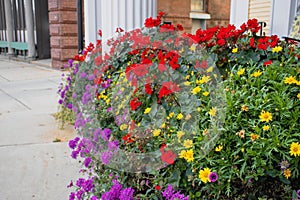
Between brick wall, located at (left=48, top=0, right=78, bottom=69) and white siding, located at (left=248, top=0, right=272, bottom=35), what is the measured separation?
5743 millimetres

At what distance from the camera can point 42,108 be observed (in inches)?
199

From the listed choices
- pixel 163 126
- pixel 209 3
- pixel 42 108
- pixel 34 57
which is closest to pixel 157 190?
pixel 163 126

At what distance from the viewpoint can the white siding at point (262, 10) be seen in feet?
13.9

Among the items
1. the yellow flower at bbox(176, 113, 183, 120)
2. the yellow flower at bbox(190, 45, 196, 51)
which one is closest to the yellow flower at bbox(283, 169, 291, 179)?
the yellow flower at bbox(176, 113, 183, 120)

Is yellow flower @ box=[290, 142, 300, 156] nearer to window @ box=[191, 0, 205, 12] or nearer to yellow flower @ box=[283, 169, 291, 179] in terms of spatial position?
A: yellow flower @ box=[283, 169, 291, 179]

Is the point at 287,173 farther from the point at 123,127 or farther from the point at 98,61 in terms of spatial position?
the point at 98,61

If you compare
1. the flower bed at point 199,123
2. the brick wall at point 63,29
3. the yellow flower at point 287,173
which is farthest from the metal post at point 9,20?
the yellow flower at point 287,173

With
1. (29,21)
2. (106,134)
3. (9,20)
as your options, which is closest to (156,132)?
(106,134)

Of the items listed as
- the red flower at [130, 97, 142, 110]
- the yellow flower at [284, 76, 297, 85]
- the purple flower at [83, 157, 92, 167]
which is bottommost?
the purple flower at [83, 157, 92, 167]

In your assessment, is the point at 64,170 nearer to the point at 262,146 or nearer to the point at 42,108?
the point at 262,146

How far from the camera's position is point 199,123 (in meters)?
1.62

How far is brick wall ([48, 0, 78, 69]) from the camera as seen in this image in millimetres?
8865

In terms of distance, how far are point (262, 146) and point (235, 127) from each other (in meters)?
0.14

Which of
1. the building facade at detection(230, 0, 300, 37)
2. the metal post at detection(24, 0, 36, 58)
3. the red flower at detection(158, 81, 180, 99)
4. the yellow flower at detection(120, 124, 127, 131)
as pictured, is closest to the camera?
the red flower at detection(158, 81, 180, 99)
